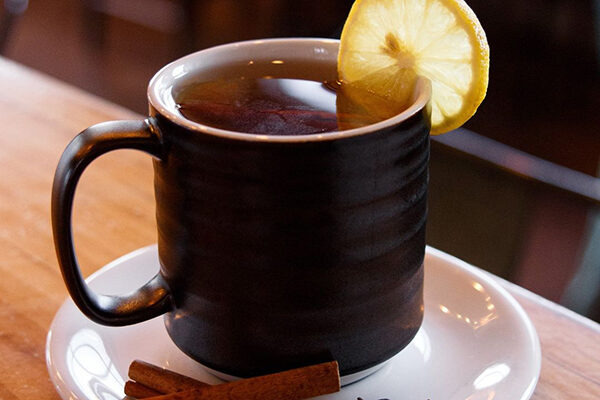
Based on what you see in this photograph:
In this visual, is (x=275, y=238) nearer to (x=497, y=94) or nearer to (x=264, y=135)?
(x=264, y=135)

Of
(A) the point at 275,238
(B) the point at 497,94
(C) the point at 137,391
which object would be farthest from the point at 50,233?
(B) the point at 497,94

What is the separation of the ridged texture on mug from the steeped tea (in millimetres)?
53

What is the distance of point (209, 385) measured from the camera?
565mm

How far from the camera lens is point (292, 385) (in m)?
0.53

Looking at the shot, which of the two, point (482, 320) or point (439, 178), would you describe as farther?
point (439, 178)

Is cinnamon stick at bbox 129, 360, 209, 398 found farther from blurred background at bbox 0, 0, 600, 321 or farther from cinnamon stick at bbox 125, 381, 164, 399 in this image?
blurred background at bbox 0, 0, 600, 321

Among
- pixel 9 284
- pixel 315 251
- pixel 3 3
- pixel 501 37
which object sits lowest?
pixel 3 3

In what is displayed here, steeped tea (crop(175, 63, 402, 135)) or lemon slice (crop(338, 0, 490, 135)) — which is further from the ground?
lemon slice (crop(338, 0, 490, 135))

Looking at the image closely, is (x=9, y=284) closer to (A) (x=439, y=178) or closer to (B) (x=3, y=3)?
(A) (x=439, y=178)

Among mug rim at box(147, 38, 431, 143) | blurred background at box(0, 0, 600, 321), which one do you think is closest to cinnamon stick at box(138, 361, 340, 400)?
mug rim at box(147, 38, 431, 143)

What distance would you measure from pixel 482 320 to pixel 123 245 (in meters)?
0.36

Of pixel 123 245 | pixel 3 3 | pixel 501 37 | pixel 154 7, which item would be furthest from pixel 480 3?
pixel 3 3

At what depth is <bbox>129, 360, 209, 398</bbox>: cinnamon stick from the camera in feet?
1.87

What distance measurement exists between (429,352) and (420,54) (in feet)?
0.75
